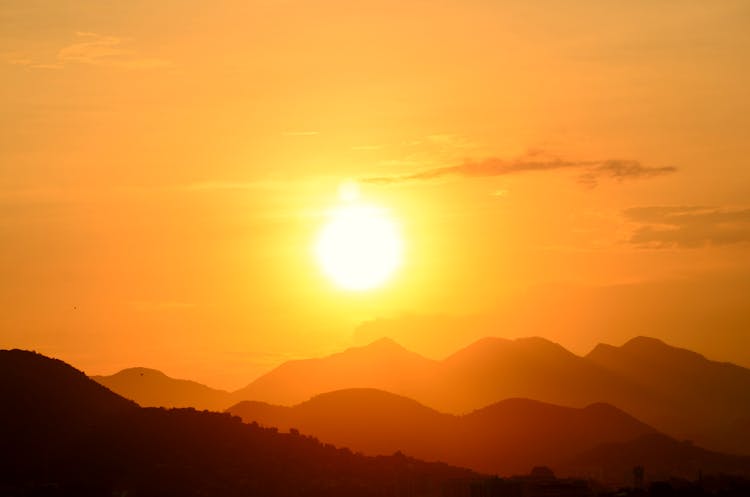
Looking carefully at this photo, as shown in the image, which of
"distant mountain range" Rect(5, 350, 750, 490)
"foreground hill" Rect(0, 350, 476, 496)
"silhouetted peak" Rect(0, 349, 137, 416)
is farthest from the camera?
"silhouetted peak" Rect(0, 349, 137, 416)

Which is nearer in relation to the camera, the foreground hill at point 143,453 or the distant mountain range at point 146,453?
the foreground hill at point 143,453

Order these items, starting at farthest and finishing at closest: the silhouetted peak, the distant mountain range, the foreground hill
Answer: the silhouetted peak, the distant mountain range, the foreground hill

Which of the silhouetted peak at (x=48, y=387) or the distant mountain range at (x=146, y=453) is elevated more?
the silhouetted peak at (x=48, y=387)

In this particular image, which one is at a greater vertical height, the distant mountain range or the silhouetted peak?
the silhouetted peak

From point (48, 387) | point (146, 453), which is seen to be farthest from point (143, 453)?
point (48, 387)

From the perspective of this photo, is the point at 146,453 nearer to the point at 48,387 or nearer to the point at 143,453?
the point at 143,453

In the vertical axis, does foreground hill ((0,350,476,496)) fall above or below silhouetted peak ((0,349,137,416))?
below

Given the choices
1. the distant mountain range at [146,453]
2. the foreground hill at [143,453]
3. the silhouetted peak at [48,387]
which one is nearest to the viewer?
the foreground hill at [143,453]

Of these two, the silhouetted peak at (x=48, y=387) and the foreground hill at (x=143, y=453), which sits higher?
the silhouetted peak at (x=48, y=387)

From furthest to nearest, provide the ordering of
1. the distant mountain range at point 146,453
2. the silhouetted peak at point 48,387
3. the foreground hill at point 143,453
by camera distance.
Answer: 1. the silhouetted peak at point 48,387
2. the distant mountain range at point 146,453
3. the foreground hill at point 143,453

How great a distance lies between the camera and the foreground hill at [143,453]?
16612cm

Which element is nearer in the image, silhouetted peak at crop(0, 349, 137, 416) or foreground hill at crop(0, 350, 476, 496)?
foreground hill at crop(0, 350, 476, 496)

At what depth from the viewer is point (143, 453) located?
17338 centimetres

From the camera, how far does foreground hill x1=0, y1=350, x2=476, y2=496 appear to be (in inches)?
6540
